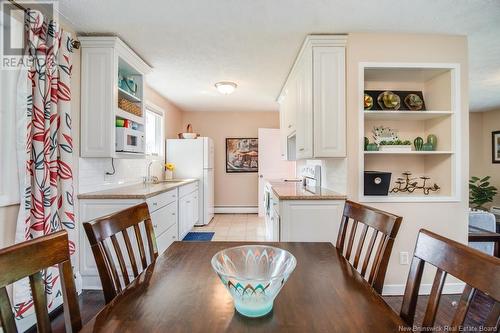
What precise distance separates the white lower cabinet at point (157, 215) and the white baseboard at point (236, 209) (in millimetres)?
1367

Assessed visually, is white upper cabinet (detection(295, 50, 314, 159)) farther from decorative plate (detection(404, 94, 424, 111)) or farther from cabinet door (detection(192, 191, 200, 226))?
cabinet door (detection(192, 191, 200, 226))

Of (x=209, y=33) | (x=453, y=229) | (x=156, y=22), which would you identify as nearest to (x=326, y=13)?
(x=209, y=33)

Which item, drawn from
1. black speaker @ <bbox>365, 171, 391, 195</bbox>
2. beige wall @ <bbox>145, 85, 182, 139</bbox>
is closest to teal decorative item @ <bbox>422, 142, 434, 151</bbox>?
black speaker @ <bbox>365, 171, 391, 195</bbox>

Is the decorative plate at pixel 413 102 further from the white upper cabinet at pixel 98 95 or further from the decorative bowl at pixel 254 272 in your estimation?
the white upper cabinet at pixel 98 95

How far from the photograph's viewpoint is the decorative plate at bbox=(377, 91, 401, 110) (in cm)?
245

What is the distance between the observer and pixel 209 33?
2.33 m

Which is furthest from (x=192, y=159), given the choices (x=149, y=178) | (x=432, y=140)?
(x=432, y=140)

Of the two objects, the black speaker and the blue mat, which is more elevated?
the black speaker

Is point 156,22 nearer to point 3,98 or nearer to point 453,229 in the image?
point 3,98

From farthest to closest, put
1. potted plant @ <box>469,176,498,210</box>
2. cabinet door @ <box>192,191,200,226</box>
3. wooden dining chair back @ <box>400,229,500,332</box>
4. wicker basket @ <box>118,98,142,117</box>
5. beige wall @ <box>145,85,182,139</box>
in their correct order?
potted plant @ <box>469,176,498,210</box> → cabinet door @ <box>192,191,200,226</box> → beige wall @ <box>145,85,182,139</box> → wicker basket @ <box>118,98,142,117</box> → wooden dining chair back @ <box>400,229,500,332</box>

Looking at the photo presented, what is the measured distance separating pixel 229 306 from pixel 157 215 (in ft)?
7.20

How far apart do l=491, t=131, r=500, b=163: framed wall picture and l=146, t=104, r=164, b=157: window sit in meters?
6.90

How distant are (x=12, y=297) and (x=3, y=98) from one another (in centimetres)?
136

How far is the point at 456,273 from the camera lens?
0.64 metres
